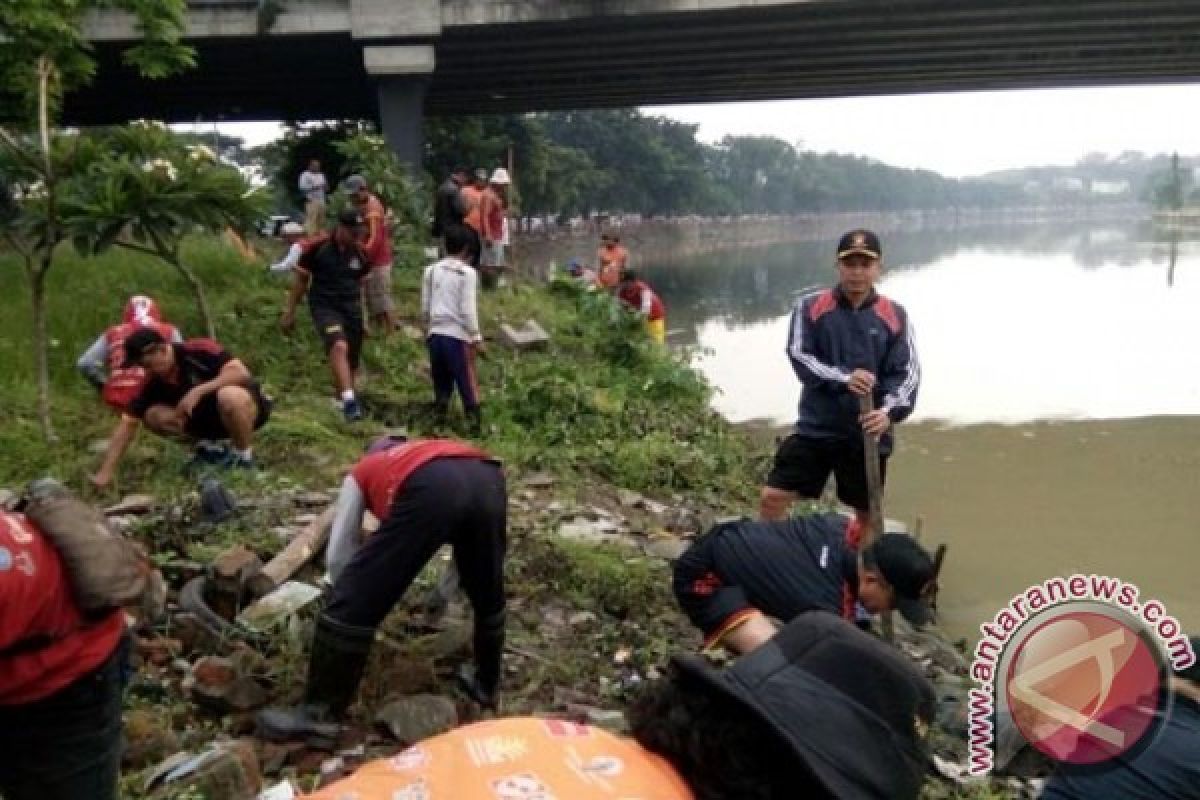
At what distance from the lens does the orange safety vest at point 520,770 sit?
121 centimetres

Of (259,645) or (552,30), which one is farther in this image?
Result: (552,30)

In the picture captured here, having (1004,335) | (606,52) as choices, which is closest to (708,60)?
(606,52)

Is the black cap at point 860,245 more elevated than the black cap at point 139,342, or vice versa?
the black cap at point 860,245

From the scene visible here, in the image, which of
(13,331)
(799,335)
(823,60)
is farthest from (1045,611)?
(823,60)

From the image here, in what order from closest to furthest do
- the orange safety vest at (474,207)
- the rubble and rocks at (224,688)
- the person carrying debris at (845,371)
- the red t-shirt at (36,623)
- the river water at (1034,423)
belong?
the red t-shirt at (36,623)
the rubble and rocks at (224,688)
the person carrying debris at (845,371)
the river water at (1034,423)
the orange safety vest at (474,207)

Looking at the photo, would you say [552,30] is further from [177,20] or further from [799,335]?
[799,335]

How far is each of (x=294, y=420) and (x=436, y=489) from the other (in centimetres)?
426

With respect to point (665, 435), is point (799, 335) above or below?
above

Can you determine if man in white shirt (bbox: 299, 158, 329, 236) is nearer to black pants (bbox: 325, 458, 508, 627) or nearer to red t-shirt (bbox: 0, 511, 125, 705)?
black pants (bbox: 325, 458, 508, 627)

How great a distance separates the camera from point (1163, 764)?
221 centimetres

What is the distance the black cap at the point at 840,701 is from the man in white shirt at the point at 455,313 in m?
6.29

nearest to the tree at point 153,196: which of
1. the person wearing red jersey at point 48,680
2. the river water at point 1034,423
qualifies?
the person wearing red jersey at point 48,680

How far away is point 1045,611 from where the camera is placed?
7.38 feet

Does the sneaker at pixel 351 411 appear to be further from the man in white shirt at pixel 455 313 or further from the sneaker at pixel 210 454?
the sneaker at pixel 210 454
